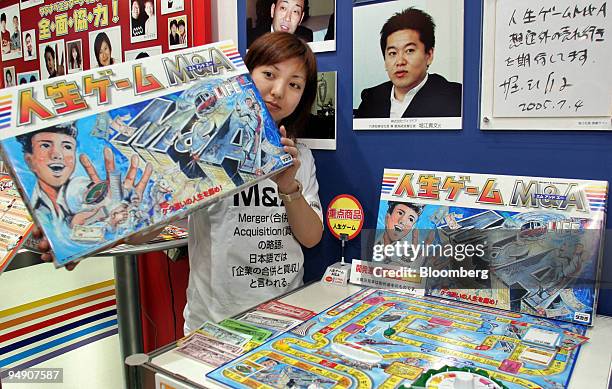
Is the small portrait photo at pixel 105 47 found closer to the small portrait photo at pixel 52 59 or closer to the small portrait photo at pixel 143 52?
the small portrait photo at pixel 143 52

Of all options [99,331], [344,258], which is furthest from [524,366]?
[99,331]

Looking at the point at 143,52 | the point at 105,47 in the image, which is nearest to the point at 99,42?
the point at 105,47

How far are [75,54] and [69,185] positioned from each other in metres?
1.68

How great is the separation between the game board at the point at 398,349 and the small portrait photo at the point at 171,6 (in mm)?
1264

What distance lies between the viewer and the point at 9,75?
2.56m

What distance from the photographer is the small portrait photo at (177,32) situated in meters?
1.74

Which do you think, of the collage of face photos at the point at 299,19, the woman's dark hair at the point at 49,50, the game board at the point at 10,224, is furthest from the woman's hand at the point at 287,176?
the woman's dark hair at the point at 49,50

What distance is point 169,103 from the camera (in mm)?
907

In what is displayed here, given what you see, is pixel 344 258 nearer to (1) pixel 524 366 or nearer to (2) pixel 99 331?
(1) pixel 524 366

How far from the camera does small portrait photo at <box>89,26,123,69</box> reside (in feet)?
6.54

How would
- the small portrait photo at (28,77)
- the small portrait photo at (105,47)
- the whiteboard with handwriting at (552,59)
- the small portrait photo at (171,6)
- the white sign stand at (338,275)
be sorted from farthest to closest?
the small portrait photo at (28,77)
the small portrait photo at (105,47)
the small portrait photo at (171,6)
the white sign stand at (338,275)
the whiteboard with handwriting at (552,59)

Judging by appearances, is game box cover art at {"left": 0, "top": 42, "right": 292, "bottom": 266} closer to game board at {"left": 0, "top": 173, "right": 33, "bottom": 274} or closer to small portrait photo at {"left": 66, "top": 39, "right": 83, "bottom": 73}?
game board at {"left": 0, "top": 173, "right": 33, "bottom": 274}

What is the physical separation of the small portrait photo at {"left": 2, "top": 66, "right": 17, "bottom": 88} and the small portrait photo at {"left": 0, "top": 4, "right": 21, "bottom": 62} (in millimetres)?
53

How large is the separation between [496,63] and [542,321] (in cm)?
60
